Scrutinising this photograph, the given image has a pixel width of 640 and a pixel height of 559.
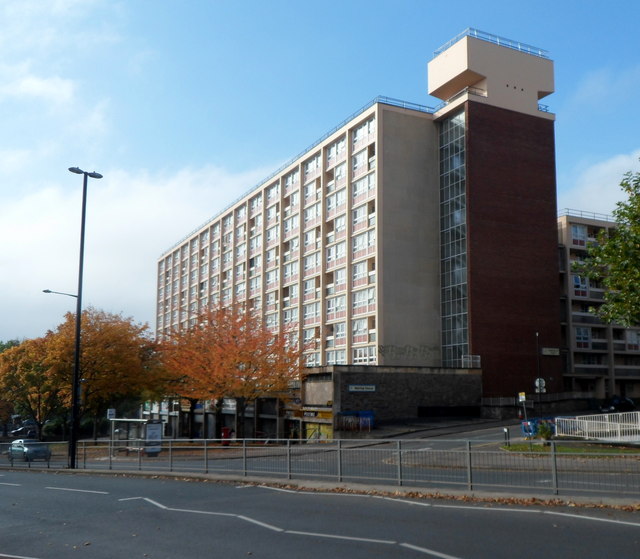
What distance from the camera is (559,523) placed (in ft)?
36.2

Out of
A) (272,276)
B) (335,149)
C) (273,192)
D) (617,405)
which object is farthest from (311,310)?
(617,405)

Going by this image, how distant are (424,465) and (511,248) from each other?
4219 cm

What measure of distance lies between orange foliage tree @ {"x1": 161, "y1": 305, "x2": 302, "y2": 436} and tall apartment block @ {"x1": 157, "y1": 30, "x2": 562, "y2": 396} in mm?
9469

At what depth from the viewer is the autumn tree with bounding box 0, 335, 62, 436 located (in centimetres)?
5284

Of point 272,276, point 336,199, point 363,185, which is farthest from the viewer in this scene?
point 272,276

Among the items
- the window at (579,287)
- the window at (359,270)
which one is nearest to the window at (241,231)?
the window at (359,270)

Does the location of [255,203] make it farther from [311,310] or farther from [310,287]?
[311,310]

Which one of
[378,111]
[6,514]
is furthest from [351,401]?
[6,514]

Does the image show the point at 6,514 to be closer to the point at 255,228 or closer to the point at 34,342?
the point at 34,342

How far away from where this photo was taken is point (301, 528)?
447 inches

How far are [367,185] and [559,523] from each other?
156 ft

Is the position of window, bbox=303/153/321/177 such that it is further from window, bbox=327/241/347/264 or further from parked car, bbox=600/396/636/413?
parked car, bbox=600/396/636/413

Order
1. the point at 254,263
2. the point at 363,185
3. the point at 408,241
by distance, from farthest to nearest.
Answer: the point at 254,263 < the point at 363,185 < the point at 408,241

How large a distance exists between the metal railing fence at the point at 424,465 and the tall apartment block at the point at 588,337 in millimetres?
52866
